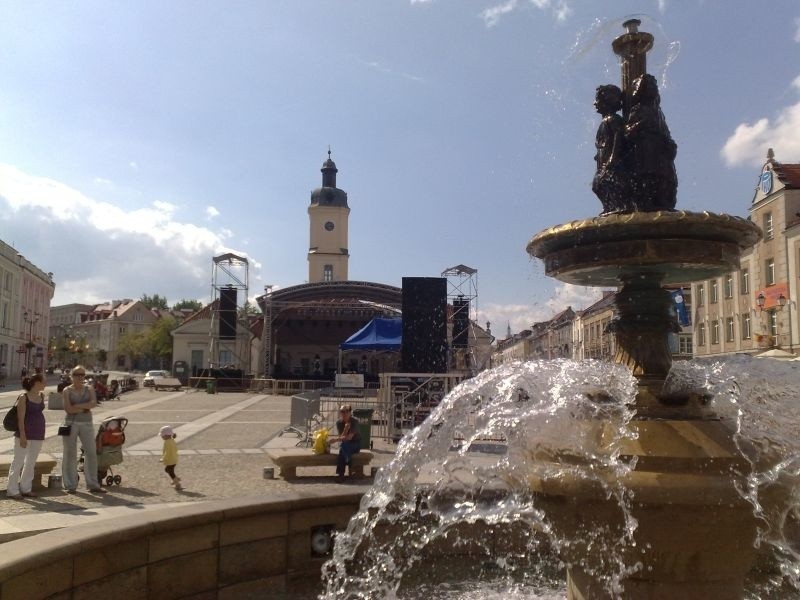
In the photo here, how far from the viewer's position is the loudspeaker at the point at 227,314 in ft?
146

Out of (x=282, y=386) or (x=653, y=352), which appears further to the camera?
(x=282, y=386)

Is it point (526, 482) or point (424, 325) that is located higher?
point (424, 325)

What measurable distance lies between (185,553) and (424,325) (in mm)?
18708

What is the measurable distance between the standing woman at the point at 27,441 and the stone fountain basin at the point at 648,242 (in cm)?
657

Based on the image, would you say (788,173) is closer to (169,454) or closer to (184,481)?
(184,481)

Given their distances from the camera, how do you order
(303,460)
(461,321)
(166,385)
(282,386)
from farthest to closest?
(166,385), (282,386), (461,321), (303,460)

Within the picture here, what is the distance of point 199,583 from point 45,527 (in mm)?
1638

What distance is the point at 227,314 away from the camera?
4481 centimetres

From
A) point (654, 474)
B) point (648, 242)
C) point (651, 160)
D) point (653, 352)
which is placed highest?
point (651, 160)

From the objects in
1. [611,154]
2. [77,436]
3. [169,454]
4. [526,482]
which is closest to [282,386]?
[169,454]

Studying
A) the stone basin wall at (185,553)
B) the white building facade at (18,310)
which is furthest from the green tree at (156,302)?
the stone basin wall at (185,553)

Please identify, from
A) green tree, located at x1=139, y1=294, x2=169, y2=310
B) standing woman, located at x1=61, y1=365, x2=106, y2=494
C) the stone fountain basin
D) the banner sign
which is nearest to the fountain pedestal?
the stone fountain basin

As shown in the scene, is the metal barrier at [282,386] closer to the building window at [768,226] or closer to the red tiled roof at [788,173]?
the building window at [768,226]

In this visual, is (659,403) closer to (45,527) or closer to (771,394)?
(771,394)
